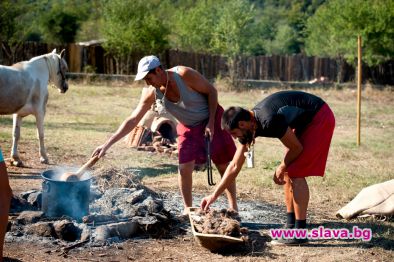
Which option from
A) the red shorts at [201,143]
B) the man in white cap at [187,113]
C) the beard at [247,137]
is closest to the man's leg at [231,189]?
the man in white cap at [187,113]

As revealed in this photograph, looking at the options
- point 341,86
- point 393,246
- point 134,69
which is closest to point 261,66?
point 341,86

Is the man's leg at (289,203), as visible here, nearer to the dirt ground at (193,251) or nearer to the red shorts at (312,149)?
the dirt ground at (193,251)

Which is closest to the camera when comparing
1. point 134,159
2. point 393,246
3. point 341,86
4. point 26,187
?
point 393,246

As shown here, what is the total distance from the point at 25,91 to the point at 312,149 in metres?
5.57

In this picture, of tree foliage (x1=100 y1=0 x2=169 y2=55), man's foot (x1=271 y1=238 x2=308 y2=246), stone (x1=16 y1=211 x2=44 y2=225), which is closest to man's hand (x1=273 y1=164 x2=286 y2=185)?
man's foot (x1=271 y1=238 x2=308 y2=246)

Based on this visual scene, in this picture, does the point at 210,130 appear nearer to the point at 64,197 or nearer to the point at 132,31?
the point at 64,197

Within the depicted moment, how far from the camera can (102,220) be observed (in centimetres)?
555

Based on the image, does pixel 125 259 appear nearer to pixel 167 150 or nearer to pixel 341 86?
pixel 167 150

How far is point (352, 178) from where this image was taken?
8.84 metres

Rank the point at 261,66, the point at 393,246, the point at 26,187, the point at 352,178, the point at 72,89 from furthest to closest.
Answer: the point at 261,66, the point at 72,89, the point at 352,178, the point at 26,187, the point at 393,246

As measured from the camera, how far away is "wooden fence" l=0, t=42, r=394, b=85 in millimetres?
26672

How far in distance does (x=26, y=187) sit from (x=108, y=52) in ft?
66.0

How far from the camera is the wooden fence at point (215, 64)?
26672mm

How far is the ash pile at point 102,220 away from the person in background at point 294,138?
2.19 ft
